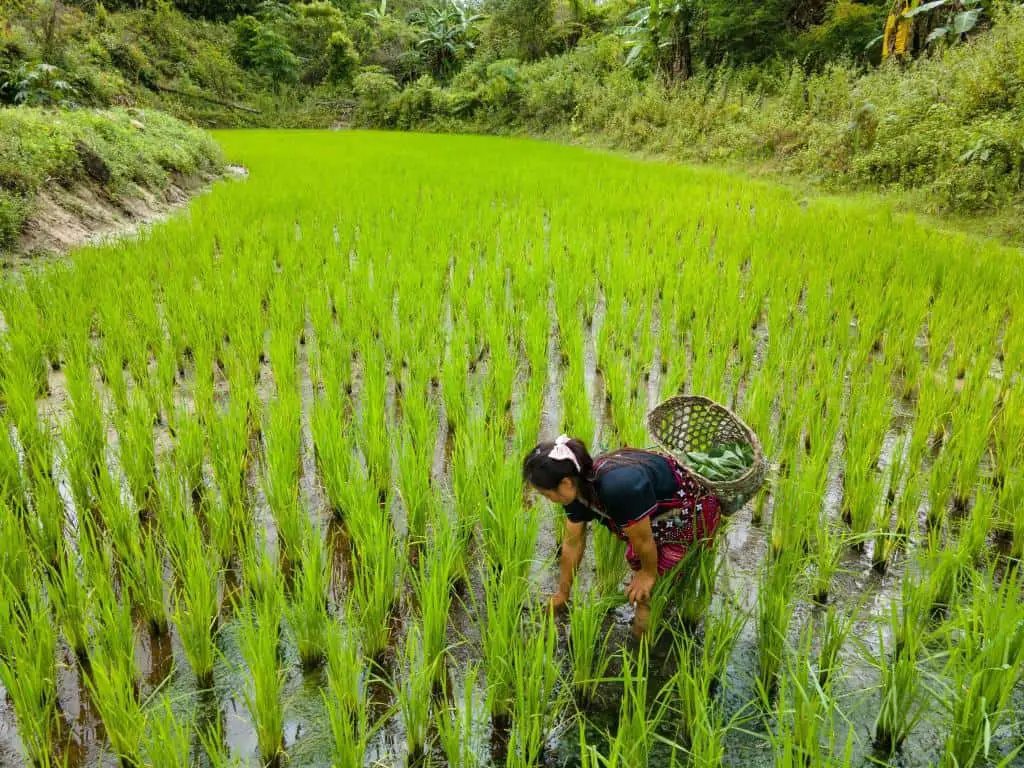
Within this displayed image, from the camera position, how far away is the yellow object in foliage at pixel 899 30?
870 centimetres

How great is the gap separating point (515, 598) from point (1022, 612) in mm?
973

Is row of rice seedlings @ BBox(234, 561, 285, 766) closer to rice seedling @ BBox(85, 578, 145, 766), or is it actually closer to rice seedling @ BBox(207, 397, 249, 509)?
rice seedling @ BBox(85, 578, 145, 766)

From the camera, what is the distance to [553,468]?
127 cm

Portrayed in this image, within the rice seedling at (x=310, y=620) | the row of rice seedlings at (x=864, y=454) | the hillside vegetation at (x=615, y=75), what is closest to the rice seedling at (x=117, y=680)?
the rice seedling at (x=310, y=620)

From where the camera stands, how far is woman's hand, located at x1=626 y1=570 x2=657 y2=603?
144cm

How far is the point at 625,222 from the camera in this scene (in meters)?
5.65

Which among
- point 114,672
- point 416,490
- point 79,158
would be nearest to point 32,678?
point 114,672

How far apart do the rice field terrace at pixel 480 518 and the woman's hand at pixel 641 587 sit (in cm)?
6

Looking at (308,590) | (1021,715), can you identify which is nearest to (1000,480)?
(1021,715)

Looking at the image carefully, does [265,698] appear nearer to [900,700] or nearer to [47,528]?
[47,528]

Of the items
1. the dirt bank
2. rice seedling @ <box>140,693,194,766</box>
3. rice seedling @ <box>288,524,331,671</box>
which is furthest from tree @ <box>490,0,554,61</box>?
rice seedling @ <box>140,693,194,766</box>

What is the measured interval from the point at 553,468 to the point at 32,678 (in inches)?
41.6

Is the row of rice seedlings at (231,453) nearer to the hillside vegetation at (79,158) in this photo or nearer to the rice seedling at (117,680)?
the rice seedling at (117,680)

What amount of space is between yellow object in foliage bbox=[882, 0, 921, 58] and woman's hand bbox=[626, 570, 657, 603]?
394 inches
